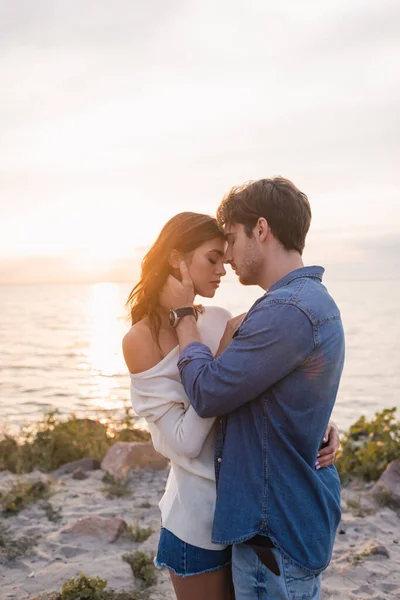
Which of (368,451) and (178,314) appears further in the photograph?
(368,451)

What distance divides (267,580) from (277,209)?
1.55 meters

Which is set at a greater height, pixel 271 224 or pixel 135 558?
pixel 271 224

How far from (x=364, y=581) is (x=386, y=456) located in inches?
107

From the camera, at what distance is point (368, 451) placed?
727 cm

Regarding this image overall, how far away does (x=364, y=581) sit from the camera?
475cm

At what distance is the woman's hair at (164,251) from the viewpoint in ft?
9.56

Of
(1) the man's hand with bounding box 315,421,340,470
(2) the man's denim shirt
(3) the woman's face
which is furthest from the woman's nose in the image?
(1) the man's hand with bounding box 315,421,340,470

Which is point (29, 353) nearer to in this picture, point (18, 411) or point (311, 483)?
point (18, 411)

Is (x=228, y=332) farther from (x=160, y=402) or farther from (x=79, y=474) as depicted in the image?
(x=79, y=474)

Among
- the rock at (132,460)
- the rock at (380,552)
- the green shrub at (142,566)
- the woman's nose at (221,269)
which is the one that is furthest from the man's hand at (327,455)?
the rock at (132,460)

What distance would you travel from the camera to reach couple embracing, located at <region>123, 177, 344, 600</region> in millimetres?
A: 2354

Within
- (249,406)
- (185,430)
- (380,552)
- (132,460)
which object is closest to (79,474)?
(132,460)

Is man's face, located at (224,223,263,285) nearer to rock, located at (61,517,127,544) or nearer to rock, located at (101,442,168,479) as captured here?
rock, located at (61,517,127,544)

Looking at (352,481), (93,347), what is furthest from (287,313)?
(93,347)
